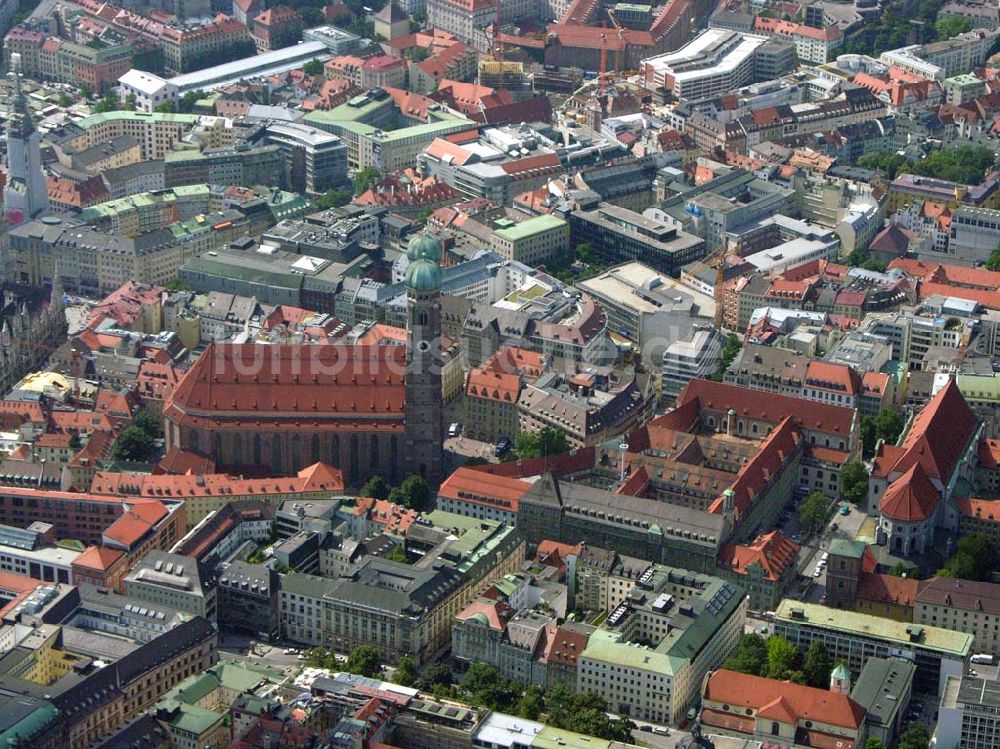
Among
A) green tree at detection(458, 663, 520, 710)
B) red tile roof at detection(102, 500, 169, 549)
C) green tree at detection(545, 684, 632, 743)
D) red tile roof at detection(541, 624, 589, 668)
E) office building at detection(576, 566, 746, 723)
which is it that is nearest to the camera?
green tree at detection(545, 684, 632, 743)


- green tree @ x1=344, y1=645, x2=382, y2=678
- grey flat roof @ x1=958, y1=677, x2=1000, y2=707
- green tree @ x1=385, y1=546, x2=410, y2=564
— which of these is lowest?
green tree @ x1=344, y1=645, x2=382, y2=678

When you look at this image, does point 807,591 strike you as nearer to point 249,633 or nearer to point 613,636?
point 613,636

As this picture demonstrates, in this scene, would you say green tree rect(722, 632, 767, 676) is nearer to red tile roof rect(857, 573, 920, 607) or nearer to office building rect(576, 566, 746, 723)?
office building rect(576, 566, 746, 723)

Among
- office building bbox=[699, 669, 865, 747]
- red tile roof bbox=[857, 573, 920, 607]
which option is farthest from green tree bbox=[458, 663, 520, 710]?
red tile roof bbox=[857, 573, 920, 607]

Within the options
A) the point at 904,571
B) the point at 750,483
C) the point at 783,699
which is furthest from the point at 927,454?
the point at 783,699

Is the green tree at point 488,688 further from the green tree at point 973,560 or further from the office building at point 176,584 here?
the green tree at point 973,560

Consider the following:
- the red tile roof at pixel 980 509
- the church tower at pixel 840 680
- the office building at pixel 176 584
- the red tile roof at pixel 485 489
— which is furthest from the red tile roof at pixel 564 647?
the red tile roof at pixel 980 509
